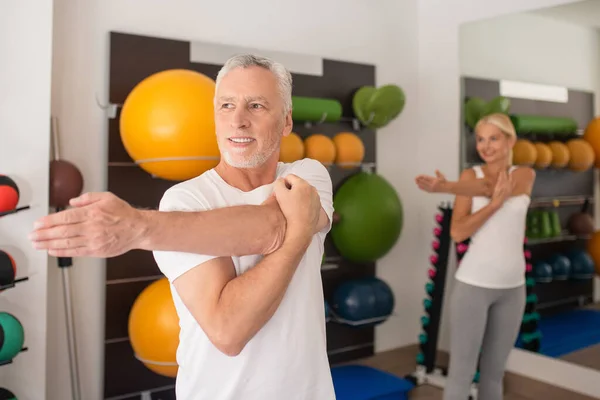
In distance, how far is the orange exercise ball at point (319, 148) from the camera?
3363mm

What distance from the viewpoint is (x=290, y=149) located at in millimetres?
3170

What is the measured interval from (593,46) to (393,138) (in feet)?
4.88

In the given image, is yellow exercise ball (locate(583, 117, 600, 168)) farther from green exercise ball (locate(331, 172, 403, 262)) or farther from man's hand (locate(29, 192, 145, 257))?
man's hand (locate(29, 192, 145, 257))

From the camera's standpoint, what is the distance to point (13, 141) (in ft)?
8.09

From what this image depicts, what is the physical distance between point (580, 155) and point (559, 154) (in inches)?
4.6

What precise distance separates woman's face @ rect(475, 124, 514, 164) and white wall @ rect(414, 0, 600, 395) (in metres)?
1.22

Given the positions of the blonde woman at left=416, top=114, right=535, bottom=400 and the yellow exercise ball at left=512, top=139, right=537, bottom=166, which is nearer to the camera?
the blonde woman at left=416, top=114, right=535, bottom=400

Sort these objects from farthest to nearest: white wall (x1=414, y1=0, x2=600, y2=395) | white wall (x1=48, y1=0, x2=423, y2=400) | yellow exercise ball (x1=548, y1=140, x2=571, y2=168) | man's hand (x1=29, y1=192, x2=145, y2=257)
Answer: white wall (x1=414, y1=0, x2=600, y2=395) < yellow exercise ball (x1=548, y1=140, x2=571, y2=168) < white wall (x1=48, y1=0, x2=423, y2=400) < man's hand (x1=29, y1=192, x2=145, y2=257)

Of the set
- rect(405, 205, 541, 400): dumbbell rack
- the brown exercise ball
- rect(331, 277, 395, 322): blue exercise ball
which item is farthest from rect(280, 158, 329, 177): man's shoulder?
rect(405, 205, 541, 400): dumbbell rack

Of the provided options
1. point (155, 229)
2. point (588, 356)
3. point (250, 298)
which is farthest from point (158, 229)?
point (588, 356)

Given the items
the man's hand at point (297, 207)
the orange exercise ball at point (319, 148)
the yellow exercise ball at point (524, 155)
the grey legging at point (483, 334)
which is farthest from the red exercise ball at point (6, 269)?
the yellow exercise ball at point (524, 155)

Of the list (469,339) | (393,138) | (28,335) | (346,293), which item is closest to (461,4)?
(393,138)

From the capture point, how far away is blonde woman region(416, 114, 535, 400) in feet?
8.44

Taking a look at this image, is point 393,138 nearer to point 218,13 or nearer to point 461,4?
point 461,4
